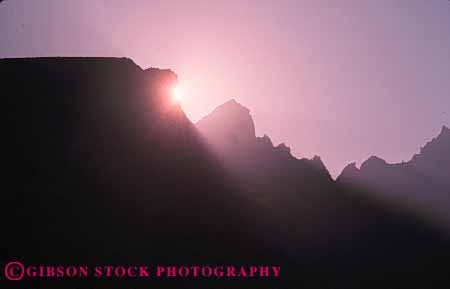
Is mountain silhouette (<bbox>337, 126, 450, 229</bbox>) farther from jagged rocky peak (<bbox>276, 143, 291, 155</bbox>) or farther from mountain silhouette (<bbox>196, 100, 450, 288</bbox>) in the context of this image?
jagged rocky peak (<bbox>276, 143, 291, 155</bbox>)

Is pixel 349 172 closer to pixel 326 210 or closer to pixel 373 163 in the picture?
pixel 373 163

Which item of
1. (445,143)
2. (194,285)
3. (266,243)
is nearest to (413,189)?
(445,143)

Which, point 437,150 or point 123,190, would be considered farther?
point 437,150

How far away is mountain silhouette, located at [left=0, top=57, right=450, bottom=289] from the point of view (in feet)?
117

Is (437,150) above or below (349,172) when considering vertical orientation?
above

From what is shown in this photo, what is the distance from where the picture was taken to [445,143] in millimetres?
96125

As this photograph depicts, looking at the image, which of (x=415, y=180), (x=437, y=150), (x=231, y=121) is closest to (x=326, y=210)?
(x=415, y=180)

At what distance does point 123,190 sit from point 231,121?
54.9 meters

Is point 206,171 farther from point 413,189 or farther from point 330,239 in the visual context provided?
point 413,189

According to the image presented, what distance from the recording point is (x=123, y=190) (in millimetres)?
39969

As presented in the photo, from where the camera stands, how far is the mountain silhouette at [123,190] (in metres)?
35.6

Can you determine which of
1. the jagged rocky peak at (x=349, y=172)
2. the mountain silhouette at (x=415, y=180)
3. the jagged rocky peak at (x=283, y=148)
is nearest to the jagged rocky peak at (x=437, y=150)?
the mountain silhouette at (x=415, y=180)

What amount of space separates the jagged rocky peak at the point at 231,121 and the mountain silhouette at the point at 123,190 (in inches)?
1191

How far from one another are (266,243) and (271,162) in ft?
100
